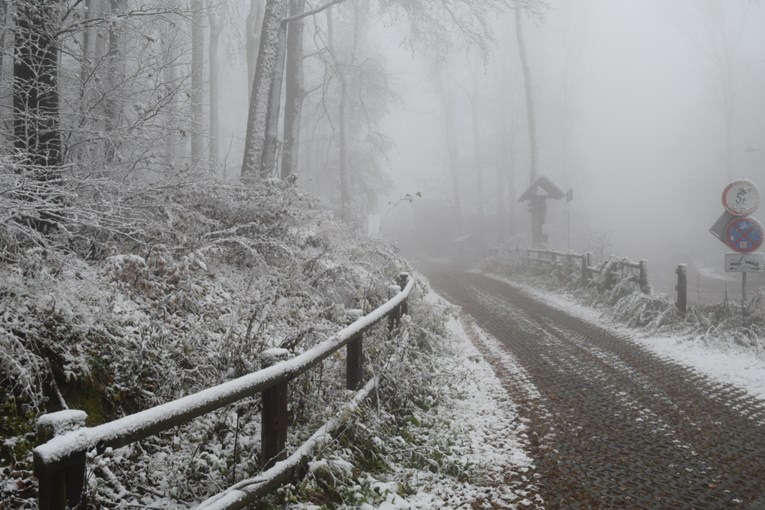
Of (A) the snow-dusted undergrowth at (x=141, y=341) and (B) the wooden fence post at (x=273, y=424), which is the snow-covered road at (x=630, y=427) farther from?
(B) the wooden fence post at (x=273, y=424)

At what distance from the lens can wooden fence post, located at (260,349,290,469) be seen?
128 inches

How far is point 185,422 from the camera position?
2.72 metres

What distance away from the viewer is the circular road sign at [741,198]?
887cm

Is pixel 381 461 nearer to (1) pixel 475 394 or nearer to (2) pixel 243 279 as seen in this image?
(1) pixel 475 394

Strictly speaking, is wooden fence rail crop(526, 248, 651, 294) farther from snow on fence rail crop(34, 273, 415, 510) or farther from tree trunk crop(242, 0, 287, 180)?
snow on fence rail crop(34, 273, 415, 510)

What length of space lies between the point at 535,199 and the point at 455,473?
61.7 feet

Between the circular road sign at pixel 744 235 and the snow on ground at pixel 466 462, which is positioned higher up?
the circular road sign at pixel 744 235

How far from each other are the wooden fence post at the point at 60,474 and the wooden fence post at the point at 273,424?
4.23ft

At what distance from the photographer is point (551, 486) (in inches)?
159

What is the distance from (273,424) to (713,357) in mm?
7533

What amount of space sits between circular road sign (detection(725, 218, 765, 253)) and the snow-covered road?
2673mm

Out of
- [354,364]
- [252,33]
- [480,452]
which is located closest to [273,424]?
[354,364]

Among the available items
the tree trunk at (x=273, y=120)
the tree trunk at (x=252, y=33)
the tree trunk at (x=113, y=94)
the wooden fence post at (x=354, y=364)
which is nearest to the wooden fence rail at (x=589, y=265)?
the tree trunk at (x=273, y=120)

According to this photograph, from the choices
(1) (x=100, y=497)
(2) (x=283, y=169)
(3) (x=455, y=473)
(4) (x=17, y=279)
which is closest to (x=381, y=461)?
(3) (x=455, y=473)
